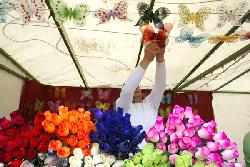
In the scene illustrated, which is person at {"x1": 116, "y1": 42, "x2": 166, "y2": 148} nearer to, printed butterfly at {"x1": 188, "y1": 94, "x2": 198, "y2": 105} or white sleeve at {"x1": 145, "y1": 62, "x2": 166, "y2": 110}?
white sleeve at {"x1": 145, "y1": 62, "x2": 166, "y2": 110}

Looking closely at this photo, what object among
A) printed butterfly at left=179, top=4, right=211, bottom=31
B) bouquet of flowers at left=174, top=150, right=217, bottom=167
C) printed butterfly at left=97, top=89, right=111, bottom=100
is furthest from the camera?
printed butterfly at left=97, top=89, right=111, bottom=100

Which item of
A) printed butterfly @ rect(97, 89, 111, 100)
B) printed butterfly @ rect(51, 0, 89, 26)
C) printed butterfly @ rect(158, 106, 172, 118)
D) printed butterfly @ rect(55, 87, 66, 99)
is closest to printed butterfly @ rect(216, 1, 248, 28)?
printed butterfly @ rect(51, 0, 89, 26)

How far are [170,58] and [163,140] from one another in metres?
2.92

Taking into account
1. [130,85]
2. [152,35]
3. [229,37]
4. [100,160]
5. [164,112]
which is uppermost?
[229,37]

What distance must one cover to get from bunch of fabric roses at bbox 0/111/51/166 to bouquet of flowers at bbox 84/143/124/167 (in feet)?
0.56

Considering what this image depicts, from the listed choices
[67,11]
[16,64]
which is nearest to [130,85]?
[67,11]

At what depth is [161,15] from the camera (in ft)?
8.76

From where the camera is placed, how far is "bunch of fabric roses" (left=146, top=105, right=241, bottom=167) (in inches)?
44.9

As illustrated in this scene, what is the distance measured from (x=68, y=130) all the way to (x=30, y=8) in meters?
1.82

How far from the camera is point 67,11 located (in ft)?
8.97

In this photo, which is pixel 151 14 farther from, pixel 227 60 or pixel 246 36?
pixel 227 60

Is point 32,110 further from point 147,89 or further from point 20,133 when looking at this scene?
point 20,133

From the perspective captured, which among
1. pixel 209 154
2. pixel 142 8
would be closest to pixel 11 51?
pixel 142 8

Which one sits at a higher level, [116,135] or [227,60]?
[227,60]
